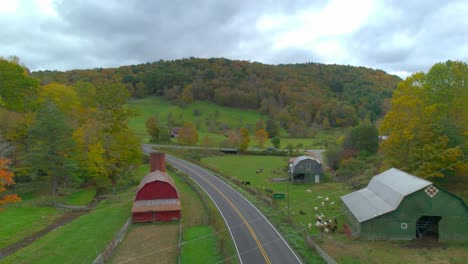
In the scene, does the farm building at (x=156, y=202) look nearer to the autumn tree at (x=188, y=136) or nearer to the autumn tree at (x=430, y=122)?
the autumn tree at (x=430, y=122)

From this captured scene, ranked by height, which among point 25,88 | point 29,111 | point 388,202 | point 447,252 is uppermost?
point 25,88

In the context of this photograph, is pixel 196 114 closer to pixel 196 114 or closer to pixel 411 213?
pixel 196 114

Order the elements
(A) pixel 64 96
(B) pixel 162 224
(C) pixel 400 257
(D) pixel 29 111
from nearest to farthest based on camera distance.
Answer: (C) pixel 400 257 → (B) pixel 162 224 → (D) pixel 29 111 → (A) pixel 64 96

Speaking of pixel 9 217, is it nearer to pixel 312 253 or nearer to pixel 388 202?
pixel 312 253

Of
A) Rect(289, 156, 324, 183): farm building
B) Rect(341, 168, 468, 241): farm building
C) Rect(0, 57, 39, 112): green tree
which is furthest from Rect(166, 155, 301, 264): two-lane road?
Rect(0, 57, 39, 112): green tree

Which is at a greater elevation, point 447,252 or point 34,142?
point 34,142

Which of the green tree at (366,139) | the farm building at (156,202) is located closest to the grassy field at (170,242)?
the farm building at (156,202)

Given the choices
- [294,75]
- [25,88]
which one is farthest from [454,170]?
[294,75]
